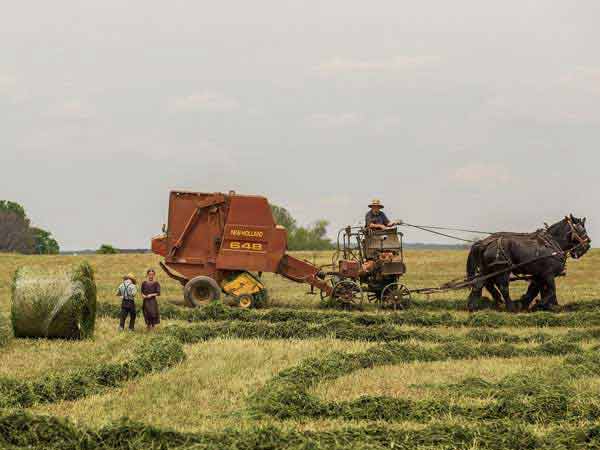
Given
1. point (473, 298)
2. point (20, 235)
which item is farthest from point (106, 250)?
point (473, 298)

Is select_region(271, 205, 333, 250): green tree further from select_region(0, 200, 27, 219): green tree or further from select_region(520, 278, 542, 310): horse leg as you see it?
select_region(520, 278, 542, 310): horse leg

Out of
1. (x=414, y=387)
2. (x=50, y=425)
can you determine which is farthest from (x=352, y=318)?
(x=50, y=425)

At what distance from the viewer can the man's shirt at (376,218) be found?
22500 millimetres

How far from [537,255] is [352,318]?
5735 mm

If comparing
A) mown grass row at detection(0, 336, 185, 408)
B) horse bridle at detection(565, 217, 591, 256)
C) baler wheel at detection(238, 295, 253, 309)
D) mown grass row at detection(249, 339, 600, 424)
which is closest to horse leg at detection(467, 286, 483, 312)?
horse bridle at detection(565, 217, 591, 256)

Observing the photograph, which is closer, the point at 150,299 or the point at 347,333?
the point at 347,333

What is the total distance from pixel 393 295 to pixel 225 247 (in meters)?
4.30

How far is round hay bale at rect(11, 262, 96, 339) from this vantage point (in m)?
16.5

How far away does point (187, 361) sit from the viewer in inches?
569

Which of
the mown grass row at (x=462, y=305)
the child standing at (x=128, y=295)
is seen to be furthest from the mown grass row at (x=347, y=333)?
the mown grass row at (x=462, y=305)

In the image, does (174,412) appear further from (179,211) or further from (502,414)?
(179,211)

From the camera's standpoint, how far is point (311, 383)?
487 inches

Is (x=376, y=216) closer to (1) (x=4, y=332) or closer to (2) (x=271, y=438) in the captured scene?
(1) (x=4, y=332)

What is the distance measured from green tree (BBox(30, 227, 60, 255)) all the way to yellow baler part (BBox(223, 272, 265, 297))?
61874 millimetres
